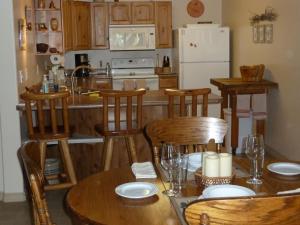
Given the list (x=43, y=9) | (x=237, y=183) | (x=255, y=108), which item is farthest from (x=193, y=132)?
(x=43, y=9)

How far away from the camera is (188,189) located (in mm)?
1843

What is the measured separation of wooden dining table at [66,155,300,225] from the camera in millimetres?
1537

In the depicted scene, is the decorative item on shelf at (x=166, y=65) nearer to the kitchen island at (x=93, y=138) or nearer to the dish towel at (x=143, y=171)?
the kitchen island at (x=93, y=138)

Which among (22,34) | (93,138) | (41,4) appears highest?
(41,4)

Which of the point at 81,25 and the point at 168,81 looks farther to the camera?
the point at 168,81

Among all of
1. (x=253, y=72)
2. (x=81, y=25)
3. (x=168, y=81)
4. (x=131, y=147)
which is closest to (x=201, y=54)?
(x=168, y=81)

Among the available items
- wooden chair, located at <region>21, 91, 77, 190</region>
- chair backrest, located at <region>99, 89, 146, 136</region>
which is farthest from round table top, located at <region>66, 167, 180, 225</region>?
wooden chair, located at <region>21, 91, 77, 190</region>

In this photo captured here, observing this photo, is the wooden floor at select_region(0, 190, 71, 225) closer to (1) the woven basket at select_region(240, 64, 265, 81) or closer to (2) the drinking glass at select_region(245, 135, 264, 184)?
(2) the drinking glass at select_region(245, 135, 264, 184)

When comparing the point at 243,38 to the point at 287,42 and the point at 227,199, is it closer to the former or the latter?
the point at 287,42

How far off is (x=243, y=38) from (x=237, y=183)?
4.81 metres

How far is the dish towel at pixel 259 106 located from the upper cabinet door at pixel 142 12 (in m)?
2.57

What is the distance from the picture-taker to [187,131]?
8.10ft

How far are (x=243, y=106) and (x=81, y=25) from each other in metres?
2.94

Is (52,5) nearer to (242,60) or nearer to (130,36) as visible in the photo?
(130,36)
